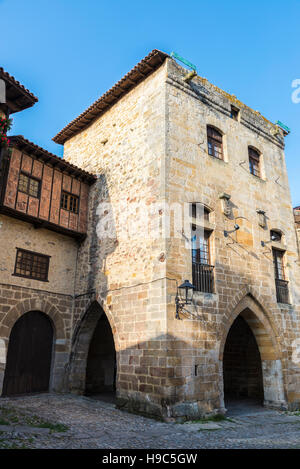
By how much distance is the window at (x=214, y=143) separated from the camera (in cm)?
1157

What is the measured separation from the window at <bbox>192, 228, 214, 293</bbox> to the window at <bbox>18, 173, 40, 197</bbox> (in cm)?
515

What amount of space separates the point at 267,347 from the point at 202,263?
12.0 ft

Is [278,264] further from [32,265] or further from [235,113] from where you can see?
[32,265]

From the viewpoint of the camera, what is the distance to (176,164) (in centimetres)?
998

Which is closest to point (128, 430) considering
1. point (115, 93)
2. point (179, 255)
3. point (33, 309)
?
point (179, 255)

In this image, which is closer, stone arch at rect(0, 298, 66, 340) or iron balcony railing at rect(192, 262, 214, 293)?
iron balcony railing at rect(192, 262, 214, 293)

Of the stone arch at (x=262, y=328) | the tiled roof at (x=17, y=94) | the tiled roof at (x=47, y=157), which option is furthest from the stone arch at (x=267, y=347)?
the tiled roof at (x=17, y=94)

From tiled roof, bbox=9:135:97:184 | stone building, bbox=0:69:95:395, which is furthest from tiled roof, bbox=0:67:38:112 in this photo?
tiled roof, bbox=9:135:97:184

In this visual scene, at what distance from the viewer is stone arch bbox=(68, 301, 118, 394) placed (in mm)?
10984

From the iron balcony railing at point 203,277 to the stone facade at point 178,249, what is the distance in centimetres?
18

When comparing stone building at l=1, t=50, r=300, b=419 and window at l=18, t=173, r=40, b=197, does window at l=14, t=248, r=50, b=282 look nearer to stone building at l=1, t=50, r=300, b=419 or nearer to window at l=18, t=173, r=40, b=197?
stone building at l=1, t=50, r=300, b=419

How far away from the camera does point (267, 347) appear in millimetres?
10914

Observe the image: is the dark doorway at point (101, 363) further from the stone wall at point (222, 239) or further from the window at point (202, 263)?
the stone wall at point (222, 239)
